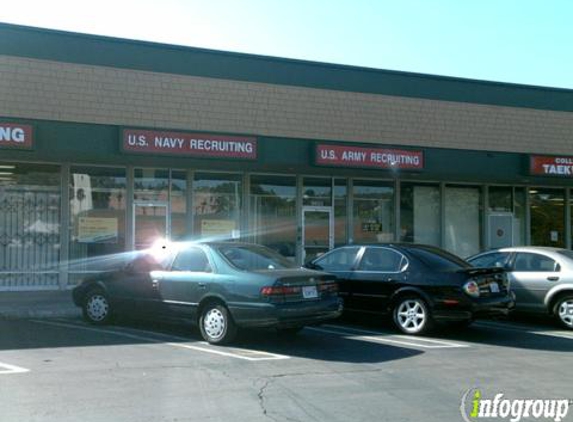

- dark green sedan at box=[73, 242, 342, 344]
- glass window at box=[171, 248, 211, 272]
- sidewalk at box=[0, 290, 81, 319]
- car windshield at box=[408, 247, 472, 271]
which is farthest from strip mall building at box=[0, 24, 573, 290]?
car windshield at box=[408, 247, 472, 271]

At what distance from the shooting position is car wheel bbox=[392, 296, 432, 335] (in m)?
10.4

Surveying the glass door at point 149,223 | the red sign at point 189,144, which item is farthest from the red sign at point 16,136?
the glass door at point 149,223

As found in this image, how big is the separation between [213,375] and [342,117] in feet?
35.7

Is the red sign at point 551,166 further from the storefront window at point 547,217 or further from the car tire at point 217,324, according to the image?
the car tire at point 217,324

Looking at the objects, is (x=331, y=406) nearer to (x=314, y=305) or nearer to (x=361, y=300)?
(x=314, y=305)

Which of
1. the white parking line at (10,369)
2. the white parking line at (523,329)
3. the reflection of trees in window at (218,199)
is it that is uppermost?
the reflection of trees in window at (218,199)

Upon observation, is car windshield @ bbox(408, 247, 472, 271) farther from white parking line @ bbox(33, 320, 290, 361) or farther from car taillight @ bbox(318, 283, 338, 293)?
white parking line @ bbox(33, 320, 290, 361)

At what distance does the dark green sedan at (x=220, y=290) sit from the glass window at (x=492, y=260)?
13.8 feet

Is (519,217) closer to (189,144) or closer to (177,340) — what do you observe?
(189,144)

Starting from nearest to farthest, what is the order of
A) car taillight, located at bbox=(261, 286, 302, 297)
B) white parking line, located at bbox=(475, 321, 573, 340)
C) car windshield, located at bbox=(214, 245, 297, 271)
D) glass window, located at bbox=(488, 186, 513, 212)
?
car taillight, located at bbox=(261, 286, 302, 297) → car windshield, located at bbox=(214, 245, 297, 271) → white parking line, located at bbox=(475, 321, 573, 340) → glass window, located at bbox=(488, 186, 513, 212)

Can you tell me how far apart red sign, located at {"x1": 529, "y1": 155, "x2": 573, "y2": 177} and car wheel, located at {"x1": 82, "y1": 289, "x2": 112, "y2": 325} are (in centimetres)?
1226

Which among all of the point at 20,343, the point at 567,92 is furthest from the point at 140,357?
the point at 567,92

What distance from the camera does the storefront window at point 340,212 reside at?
18578mm

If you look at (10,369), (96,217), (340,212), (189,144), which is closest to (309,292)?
(10,369)
